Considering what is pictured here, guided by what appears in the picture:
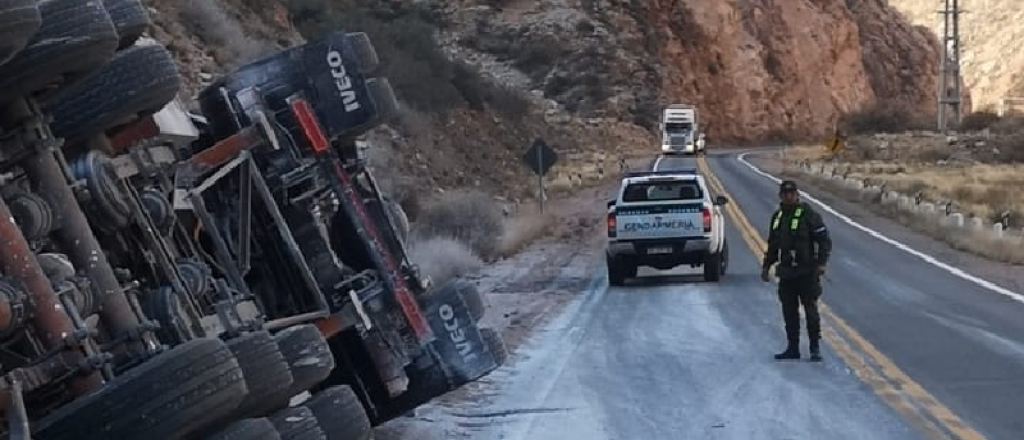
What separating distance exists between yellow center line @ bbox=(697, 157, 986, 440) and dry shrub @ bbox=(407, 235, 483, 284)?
21.1 ft

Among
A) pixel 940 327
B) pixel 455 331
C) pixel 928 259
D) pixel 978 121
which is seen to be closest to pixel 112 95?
pixel 455 331

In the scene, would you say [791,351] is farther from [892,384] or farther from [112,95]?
[112,95]

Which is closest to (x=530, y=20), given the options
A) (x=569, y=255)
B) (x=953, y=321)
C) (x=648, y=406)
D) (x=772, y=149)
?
(x=772, y=149)

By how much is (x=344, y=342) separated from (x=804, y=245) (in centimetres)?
677

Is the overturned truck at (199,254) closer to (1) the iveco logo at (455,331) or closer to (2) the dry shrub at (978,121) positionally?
(1) the iveco logo at (455,331)

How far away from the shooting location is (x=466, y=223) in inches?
1335

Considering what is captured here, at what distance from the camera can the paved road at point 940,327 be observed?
518 inches

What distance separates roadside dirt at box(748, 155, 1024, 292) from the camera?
27438mm

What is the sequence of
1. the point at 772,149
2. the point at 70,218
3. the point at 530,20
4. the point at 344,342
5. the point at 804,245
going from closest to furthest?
1. the point at 70,218
2. the point at 344,342
3. the point at 804,245
4. the point at 772,149
5. the point at 530,20

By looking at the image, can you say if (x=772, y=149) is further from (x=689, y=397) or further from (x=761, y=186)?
(x=689, y=397)

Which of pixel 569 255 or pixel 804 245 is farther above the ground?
pixel 804 245

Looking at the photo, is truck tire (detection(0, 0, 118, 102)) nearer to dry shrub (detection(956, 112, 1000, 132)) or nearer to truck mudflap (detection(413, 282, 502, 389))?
truck mudflap (detection(413, 282, 502, 389))

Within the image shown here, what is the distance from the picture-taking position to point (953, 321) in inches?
792

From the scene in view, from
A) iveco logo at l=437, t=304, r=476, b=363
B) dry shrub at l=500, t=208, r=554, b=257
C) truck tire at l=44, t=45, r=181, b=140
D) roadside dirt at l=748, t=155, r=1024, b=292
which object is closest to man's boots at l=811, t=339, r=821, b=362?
iveco logo at l=437, t=304, r=476, b=363
